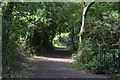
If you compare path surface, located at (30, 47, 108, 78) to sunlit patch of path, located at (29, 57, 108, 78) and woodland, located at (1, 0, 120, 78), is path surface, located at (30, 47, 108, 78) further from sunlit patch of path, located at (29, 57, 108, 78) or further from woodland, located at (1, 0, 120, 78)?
woodland, located at (1, 0, 120, 78)

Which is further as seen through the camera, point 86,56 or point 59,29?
point 59,29

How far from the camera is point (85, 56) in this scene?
10.2 m

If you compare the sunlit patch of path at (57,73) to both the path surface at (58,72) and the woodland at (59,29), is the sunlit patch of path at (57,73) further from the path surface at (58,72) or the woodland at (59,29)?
the woodland at (59,29)

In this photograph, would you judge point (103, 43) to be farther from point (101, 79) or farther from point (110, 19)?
point (101, 79)

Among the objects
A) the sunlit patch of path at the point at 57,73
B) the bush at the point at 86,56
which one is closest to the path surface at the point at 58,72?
the sunlit patch of path at the point at 57,73

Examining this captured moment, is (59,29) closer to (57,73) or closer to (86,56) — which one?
(86,56)

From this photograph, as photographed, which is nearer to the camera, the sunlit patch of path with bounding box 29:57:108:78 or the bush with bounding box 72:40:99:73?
the sunlit patch of path with bounding box 29:57:108:78

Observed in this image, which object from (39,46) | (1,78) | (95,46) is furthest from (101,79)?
(39,46)

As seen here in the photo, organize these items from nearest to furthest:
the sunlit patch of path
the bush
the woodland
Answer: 1. the woodland
2. the sunlit patch of path
3. the bush

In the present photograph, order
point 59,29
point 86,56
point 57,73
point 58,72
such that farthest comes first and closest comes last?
point 59,29
point 86,56
point 58,72
point 57,73

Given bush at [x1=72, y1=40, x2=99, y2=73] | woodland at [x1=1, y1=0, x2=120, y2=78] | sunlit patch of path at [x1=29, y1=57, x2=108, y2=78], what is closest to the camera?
woodland at [x1=1, y1=0, x2=120, y2=78]

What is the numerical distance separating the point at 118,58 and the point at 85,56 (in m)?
2.90

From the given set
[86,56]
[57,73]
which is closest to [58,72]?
[57,73]

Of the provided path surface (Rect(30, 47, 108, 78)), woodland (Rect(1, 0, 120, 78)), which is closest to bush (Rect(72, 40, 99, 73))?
woodland (Rect(1, 0, 120, 78))
